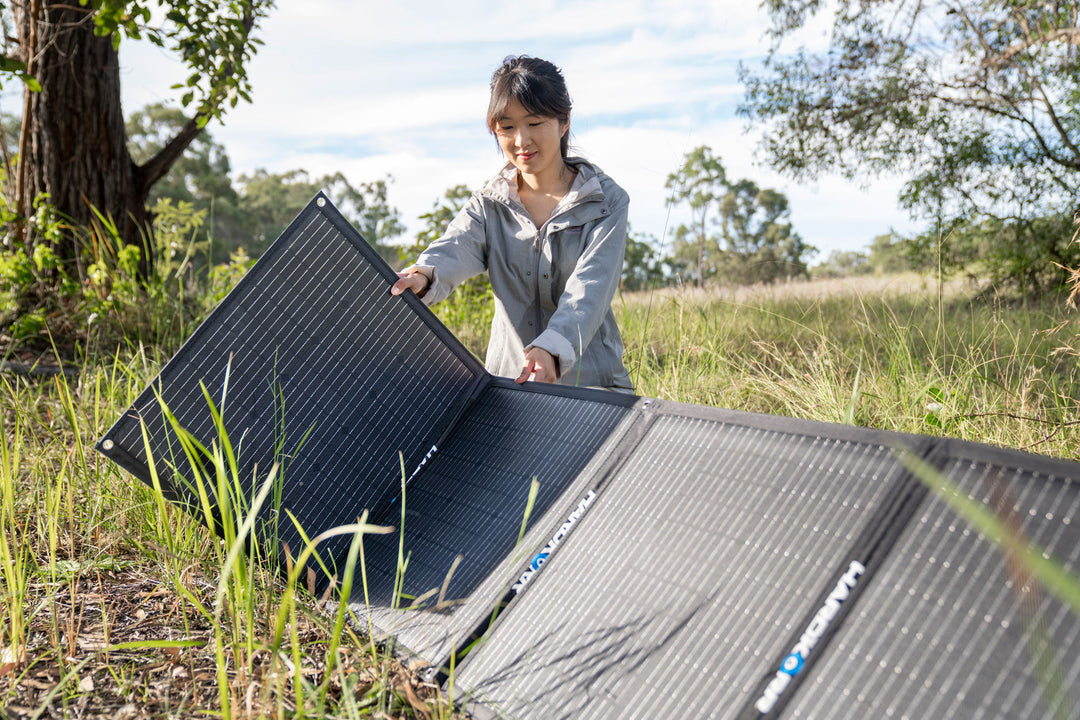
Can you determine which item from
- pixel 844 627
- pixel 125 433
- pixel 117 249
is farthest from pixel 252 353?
pixel 117 249

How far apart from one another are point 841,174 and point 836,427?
8908mm

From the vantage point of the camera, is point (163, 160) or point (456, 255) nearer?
point (456, 255)

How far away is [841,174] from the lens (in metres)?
9.47

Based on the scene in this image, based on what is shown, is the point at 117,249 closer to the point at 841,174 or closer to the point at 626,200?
the point at 626,200

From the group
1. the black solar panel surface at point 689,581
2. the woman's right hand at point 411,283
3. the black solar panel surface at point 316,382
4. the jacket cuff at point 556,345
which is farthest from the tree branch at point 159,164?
the black solar panel surface at point 689,581

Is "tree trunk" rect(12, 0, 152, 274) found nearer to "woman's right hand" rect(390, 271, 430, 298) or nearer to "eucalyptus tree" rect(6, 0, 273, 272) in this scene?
"eucalyptus tree" rect(6, 0, 273, 272)

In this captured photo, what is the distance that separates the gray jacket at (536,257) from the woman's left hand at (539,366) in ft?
1.03

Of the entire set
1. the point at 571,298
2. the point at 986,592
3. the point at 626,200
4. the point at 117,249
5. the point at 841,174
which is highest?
the point at 841,174

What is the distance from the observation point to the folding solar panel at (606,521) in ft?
3.58

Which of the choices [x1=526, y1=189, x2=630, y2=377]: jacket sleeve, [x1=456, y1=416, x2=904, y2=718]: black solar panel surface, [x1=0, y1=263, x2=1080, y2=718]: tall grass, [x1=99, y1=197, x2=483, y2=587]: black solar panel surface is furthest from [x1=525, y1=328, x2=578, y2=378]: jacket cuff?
[x1=0, y1=263, x2=1080, y2=718]: tall grass

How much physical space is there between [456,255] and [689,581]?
1.54m

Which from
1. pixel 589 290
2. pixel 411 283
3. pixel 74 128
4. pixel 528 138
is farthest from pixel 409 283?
pixel 74 128

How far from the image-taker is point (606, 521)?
5.22 ft

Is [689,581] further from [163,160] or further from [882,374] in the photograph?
[163,160]
